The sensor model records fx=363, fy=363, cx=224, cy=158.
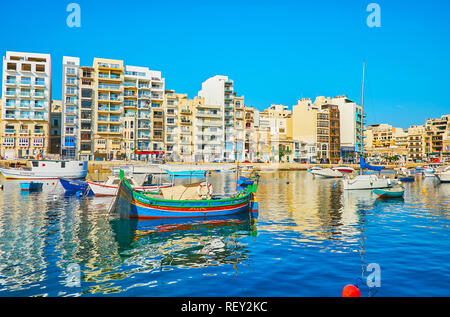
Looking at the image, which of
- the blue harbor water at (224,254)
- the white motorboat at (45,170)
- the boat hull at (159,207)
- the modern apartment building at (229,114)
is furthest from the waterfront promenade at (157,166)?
the blue harbor water at (224,254)

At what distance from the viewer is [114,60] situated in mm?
102875

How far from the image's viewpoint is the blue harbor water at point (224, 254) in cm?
1255

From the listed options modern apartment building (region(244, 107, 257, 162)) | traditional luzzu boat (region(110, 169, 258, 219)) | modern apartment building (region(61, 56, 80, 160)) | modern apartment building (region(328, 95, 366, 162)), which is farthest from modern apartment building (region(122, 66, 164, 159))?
traditional luzzu boat (region(110, 169, 258, 219))

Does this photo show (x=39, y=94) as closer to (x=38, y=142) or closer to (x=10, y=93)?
(x=10, y=93)

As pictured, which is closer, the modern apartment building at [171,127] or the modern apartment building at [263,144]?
the modern apartment building at [171,127]

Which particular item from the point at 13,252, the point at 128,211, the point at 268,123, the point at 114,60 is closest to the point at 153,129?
the point at 114,60

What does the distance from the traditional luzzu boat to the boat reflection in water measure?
1.49ft

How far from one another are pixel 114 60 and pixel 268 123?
6512 centimetres

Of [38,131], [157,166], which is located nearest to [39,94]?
[38,131]

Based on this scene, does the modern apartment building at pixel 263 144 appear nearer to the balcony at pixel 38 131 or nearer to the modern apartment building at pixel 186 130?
the modern apartment building at pixel 186 130

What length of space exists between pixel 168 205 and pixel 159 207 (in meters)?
0.63

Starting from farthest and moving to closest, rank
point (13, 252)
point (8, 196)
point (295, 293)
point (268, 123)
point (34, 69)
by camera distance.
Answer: point (268, 123), point (34, 69), point (8, 196), point (13, 252), point (295, 293)

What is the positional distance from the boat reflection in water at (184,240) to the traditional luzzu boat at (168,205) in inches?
17.9
